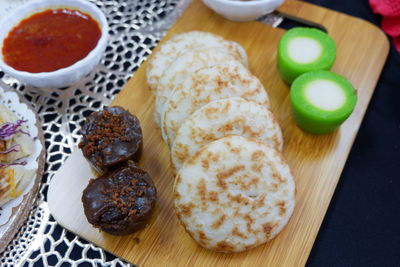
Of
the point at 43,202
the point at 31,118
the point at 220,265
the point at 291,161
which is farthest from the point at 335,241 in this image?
the point at 31,118

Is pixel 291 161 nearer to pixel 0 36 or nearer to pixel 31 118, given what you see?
pixel 31 118

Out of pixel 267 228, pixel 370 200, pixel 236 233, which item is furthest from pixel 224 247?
pixel 370 200

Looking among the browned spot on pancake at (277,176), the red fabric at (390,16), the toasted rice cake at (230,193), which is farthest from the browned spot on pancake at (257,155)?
the red fabric at (390,16)

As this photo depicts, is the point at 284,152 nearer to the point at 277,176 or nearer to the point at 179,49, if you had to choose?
the point at 277,176

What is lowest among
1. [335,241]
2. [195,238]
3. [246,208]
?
[335,241]

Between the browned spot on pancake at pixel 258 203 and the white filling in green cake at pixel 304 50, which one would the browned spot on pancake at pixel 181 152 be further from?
the white filling in green cake at pixel 304 50
